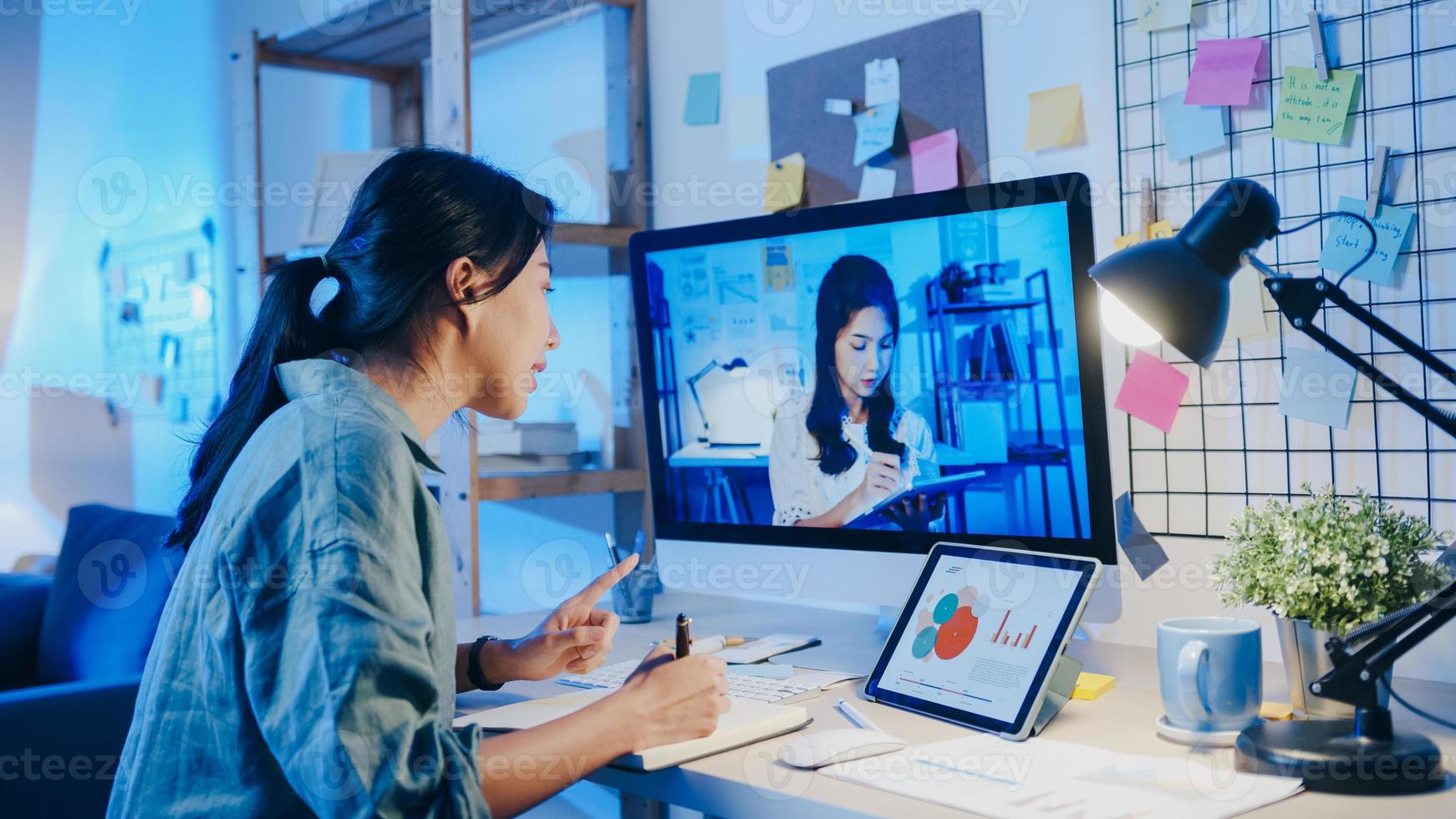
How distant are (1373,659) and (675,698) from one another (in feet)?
1.85

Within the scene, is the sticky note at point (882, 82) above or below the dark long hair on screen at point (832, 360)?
above

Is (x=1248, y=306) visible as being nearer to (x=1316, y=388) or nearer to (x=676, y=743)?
(x=1316, y=388)

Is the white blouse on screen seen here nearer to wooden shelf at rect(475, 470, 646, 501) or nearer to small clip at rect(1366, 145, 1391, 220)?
small clip at rect(1366, 145, 1391, 220)

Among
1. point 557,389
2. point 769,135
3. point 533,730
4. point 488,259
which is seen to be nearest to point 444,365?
point 488,259

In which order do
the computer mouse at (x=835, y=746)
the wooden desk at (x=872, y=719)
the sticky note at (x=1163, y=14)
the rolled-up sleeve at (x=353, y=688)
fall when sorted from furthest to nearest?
the sticky note at (x=1163, y=14) < the computer mouse at (x=835, y=746) < the wooden desk at (x=872, y=719) < the rolled-up sleeve at (x=353, y=688)

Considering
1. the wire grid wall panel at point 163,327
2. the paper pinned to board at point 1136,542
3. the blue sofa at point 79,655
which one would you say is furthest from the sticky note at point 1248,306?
the wire grid wall panel at point 163,327

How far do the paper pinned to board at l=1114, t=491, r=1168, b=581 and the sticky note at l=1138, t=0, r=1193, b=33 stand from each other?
57cm

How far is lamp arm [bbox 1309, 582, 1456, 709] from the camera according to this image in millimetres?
932

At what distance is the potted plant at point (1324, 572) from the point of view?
3.43 ft

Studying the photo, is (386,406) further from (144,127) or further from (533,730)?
(144,127)

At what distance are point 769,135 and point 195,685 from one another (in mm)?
1325

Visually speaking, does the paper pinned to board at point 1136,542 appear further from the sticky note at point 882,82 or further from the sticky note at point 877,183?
the sticky note at point 882,82

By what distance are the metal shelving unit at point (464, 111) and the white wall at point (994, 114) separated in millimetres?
75

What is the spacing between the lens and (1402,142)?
126cm
